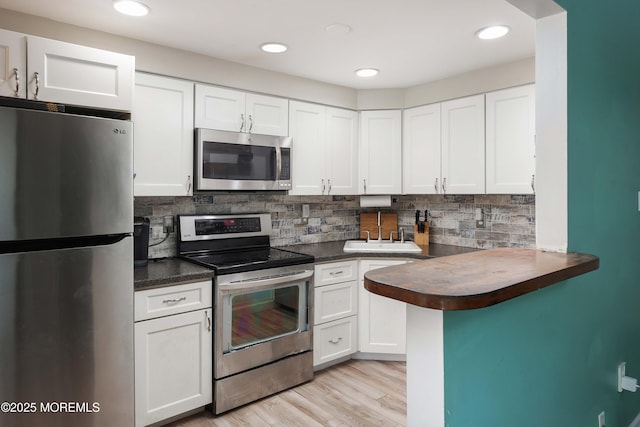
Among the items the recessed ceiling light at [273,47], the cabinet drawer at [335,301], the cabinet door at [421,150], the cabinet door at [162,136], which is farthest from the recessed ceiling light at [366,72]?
the cabinet drawer at [335,301]

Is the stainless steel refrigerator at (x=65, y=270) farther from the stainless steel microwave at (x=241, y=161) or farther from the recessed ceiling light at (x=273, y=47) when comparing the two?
the recessed ceiling light at (x=273, y=47)

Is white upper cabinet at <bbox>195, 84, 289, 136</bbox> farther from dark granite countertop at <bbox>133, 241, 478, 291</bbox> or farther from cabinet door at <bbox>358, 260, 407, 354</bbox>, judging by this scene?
cabinet door at <bbox>358, 260, 407, 354</bbox>

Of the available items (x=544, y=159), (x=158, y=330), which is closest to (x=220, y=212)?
(x=158, y=330)

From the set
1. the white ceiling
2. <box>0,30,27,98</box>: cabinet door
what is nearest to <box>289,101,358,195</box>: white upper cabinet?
the white ceiling

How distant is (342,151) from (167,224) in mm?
1536

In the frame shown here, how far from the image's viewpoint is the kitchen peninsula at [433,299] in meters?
0.99

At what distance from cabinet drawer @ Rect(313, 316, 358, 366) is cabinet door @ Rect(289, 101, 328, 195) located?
3.44 ft

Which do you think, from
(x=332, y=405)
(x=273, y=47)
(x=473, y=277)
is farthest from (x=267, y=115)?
(x=473, y=277)

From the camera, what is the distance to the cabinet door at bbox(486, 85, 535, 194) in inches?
110

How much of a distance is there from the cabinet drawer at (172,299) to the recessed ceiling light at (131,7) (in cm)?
144

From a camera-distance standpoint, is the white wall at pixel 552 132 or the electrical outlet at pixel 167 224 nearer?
the white wall at pixel 552 132

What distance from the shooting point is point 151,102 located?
2484mm

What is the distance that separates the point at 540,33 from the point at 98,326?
91.4 inches

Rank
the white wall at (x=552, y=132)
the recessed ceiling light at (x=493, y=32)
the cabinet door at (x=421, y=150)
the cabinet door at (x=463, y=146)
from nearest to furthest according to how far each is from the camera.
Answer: the white wall at (x=552, y=132)
the recessed ceiling light at (x=493, y=32)
the cabinet door at (x=463, y=146)
the cabinet door at (x=421, y=150)
